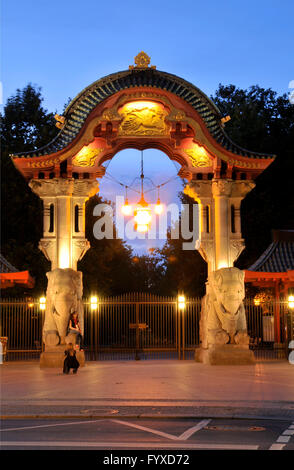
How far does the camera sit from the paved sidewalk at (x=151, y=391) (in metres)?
14.4

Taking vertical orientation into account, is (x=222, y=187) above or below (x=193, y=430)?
above

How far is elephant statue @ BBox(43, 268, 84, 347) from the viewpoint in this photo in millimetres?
24953

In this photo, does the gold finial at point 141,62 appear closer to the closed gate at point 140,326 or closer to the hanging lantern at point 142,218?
the hanging lantern at point 142,218

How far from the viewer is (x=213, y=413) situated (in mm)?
14266

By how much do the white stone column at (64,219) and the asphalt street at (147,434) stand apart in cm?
1294

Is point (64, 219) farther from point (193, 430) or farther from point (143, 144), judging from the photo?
point (193, 430)

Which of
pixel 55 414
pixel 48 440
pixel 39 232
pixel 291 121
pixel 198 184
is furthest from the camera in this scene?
pixel 291 121

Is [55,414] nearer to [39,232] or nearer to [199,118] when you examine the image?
[199,118]

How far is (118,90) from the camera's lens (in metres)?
26.1

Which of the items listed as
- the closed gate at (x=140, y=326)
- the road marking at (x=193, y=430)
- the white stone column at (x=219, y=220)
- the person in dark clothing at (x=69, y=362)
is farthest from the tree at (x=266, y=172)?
the road marking at (x=193, y=430)

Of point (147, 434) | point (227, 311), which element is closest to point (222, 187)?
point (227, 311)

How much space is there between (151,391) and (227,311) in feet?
28.2

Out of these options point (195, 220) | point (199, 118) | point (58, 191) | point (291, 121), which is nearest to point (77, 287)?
point (58, 191)

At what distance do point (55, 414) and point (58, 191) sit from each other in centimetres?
1368
